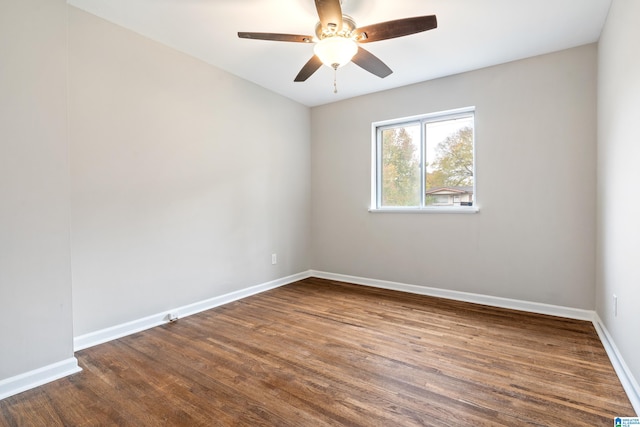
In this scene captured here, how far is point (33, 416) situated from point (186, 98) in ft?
8.45

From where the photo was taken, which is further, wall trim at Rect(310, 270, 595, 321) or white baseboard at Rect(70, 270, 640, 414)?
wall trim at Rect(310, 270, 595, 321)

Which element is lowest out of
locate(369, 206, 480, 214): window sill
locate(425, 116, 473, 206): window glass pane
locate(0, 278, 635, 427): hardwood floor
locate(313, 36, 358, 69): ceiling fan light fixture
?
locate(0, 278, 635, 427): hardwood floor

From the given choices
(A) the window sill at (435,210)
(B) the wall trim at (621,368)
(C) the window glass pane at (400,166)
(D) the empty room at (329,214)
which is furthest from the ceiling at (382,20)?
(B) the wall trim at (621,368)

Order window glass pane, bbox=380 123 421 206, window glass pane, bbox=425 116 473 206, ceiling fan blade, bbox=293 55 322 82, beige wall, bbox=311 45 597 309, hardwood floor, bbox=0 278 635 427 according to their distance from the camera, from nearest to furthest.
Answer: hardwood floor, bbox=0 278 635 427
ceiling fan blade, bbox=293 55 322 82
beige wall, bbox=311 45 597 309
window glass pane, bbox=425 116 473 206
window glass pane, bbox=380 123 421 206

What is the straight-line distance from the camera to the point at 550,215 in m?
2.92

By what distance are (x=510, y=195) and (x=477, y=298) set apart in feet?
3.77

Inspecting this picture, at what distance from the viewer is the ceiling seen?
2.21m

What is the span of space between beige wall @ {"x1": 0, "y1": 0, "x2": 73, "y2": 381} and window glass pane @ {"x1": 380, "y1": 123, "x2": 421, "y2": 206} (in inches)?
130

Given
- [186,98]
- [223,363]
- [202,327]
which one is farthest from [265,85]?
[223,363]

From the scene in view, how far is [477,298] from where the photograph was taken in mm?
3305

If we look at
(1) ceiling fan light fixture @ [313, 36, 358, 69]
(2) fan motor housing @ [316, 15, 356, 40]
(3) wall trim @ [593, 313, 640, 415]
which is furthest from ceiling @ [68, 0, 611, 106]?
(3) wall trim @ [593, 313, 640, 415]

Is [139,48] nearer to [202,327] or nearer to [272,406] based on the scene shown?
[202,327]

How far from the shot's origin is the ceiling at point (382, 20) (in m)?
2.21

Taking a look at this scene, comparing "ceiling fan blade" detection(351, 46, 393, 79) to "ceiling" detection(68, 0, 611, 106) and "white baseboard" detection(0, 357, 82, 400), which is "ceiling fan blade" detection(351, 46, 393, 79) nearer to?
"ceiling" detection(68, 0, 611, 106)
